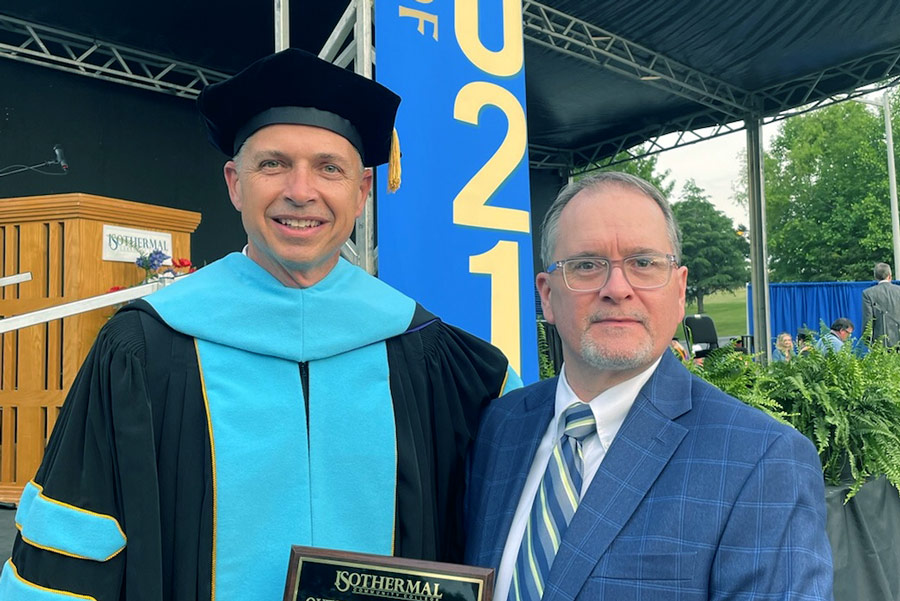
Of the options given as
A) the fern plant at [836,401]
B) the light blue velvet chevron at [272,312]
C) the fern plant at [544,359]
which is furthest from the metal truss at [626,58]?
the light blue velvet chevron at [272,312]

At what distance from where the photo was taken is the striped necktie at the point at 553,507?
129 centimetres

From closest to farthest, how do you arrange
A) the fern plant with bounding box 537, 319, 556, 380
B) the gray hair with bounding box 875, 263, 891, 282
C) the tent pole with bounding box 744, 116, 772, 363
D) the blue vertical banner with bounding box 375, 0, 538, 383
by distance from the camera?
1. the blue vertical banner with bounding box 375, 0, 538, 383
2. the fern plant with bounding box 537, 319, 556, 380
3. the gray hair with bounding box 875, 263, 891, 282
4. the tent pole with bounding box 744, 116, 772, 363

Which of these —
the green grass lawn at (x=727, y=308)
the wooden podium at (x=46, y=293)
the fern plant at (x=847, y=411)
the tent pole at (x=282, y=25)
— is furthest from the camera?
the green grass lawn at (x=727, y=308)

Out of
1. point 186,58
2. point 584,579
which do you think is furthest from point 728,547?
point 186,58

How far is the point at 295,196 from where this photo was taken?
59.8 inches

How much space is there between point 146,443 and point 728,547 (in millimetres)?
1027

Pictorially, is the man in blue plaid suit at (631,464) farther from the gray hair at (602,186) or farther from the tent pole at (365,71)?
the tent pole at (365,71)

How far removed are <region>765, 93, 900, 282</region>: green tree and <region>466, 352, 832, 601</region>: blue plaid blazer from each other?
1342 inches

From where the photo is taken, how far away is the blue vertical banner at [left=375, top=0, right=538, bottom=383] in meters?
3.22

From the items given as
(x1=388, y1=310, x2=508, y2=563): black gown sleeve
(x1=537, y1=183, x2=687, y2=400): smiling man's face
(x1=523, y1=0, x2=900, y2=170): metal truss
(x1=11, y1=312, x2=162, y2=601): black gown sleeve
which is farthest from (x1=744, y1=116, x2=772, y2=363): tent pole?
(x1=11, y1=312, x2=162, y2=601): black gown sleeve

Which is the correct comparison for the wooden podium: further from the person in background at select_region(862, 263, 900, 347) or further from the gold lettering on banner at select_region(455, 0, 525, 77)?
the person in background at select_region(862, 263, 900, 347)

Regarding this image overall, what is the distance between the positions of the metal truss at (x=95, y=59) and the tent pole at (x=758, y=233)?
8.07 meters

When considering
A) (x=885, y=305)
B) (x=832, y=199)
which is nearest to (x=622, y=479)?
(x=885, y=305)

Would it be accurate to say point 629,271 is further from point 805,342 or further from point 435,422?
point 805,342
